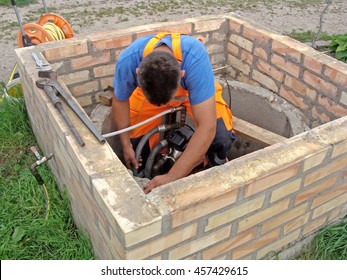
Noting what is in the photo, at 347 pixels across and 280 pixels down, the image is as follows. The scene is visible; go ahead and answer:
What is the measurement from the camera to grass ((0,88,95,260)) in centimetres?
255

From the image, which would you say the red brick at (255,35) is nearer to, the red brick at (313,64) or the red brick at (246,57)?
the red brick at (246,57)

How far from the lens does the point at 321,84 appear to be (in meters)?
3.24

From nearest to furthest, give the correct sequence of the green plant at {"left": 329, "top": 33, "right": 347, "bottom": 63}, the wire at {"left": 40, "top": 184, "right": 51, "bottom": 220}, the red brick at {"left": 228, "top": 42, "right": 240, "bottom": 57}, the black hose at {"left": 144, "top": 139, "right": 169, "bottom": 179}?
the wire at {"left": 40, "top": 184, "right": 51, "bottom": 220} → the black hose at {"left": 144, "top": 139, "right": 169, "bottom": 179} → the red brick at {"left": 228, "top": 42, "right": 240, "bottom": 57} → the green plant at {"left": 329, "top": 33, "right": 347, "bottom": 63}

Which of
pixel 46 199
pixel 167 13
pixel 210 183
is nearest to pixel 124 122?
pixel 46 199

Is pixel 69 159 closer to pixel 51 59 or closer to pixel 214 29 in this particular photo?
pixel 51 59

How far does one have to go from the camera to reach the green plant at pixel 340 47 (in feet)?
17.5

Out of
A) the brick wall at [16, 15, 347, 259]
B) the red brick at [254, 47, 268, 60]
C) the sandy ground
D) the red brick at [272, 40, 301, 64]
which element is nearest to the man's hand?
the brick wall at [16, 15, 347, 259]

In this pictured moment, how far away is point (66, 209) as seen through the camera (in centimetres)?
283

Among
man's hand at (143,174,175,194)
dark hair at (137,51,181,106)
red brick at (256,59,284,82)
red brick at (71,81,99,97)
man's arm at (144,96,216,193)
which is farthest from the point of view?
red brick at (256,59,284,82)

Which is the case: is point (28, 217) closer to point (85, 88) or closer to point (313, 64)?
point (85, 88)

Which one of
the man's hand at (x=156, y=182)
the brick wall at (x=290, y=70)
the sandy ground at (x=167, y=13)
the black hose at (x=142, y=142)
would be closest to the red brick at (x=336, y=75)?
the brick wall at (x=290, y=70)

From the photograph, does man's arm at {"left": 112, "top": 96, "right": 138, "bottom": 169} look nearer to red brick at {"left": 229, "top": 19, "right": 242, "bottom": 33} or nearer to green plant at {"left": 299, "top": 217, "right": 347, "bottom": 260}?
green plant at {"left": 299, "top": 217, "right": 347, "bottom": 260}

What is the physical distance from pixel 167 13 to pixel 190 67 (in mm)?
5427

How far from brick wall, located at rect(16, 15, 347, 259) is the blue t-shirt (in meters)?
0.51
